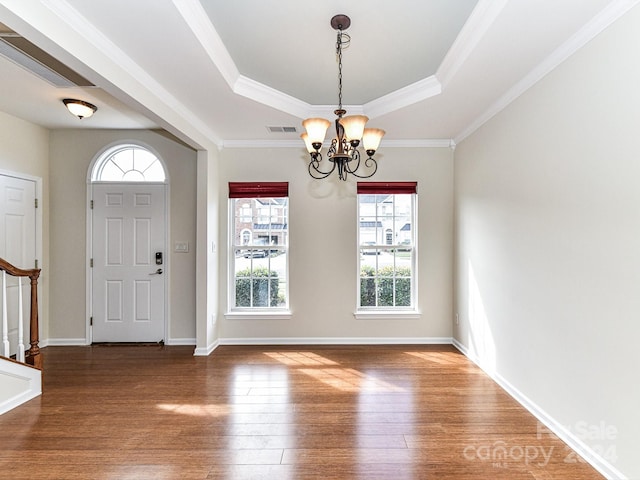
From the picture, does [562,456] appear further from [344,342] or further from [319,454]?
[344,342]

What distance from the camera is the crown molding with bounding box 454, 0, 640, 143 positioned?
1867 millimetres

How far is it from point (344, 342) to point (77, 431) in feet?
9.21

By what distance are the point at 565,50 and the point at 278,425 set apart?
123 inches

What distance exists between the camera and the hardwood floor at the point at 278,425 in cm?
202

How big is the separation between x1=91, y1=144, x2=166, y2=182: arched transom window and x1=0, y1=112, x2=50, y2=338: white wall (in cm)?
62

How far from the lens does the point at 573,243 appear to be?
2232mm

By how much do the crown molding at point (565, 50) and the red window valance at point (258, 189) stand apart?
235 cm

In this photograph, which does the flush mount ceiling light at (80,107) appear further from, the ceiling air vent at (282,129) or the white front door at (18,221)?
the ceiling air vent at (282,129)

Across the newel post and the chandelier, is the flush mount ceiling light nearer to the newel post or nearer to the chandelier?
the newel post

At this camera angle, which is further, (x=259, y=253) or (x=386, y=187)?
(x=259, y=253)

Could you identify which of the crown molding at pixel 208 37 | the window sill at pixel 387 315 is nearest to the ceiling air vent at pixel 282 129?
the crown molding at pixel 208 37

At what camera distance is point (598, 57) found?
2.02 metres

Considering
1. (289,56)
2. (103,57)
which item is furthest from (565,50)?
(103,57)

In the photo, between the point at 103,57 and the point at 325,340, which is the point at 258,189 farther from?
the point at 103,57
